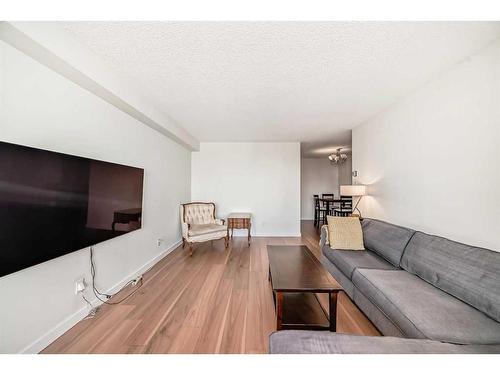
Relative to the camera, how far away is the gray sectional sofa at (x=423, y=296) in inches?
35.9

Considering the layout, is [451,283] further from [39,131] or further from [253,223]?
[253,223]

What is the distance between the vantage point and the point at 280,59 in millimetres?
1644

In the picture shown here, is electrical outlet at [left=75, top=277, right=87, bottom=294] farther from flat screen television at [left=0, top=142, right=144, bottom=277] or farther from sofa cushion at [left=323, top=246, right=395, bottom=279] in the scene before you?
sofa cushion at [left=323, top=246, right=395, bottom=279]

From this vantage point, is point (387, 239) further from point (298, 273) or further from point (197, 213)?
point (197, 213)

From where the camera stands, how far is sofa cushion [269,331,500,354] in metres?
0.83

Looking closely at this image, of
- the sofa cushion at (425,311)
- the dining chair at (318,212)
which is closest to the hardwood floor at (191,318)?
the sofa cushion at (425,311)

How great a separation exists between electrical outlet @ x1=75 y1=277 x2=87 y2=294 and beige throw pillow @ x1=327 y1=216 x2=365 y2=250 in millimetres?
2779

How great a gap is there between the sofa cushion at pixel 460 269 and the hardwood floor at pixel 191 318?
0.68 meters

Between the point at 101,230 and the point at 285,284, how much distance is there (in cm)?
172

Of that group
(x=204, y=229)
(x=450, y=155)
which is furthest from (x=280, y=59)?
(x=204, y=229)

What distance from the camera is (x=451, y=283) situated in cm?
139

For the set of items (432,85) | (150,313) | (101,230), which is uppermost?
(432,85)

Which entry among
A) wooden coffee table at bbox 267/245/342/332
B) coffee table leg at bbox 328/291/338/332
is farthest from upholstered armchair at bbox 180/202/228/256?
coffee table leg at bbox 328/291/338/332
